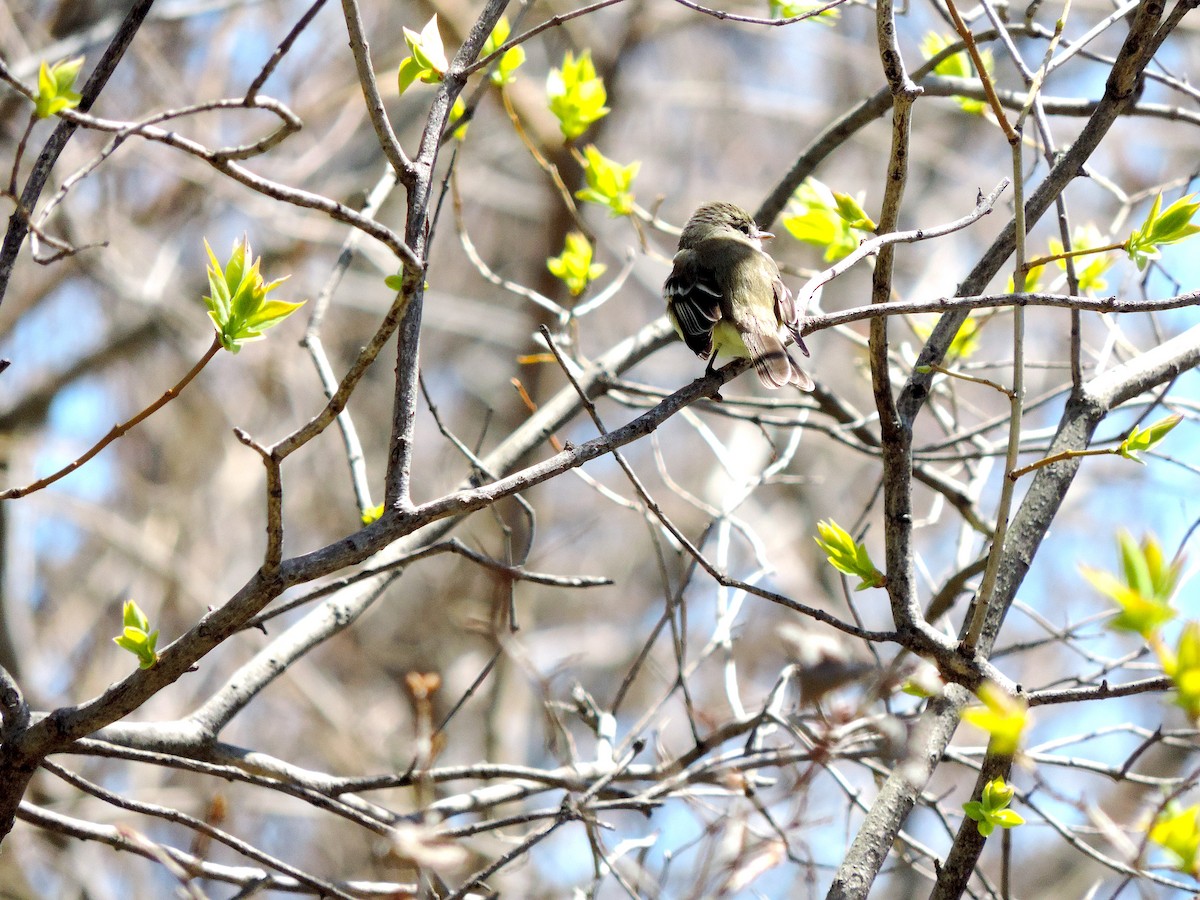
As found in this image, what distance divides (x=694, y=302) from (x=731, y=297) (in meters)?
0.18

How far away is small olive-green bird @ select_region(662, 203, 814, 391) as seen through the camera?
3.17m

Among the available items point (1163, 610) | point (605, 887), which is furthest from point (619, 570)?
point (1163, 610)

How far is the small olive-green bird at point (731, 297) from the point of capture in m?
3.17

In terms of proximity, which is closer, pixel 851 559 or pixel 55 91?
pixel 55 91

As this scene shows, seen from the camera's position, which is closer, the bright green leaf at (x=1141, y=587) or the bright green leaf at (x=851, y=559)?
the bright green leaf at (x=1141, y=587)

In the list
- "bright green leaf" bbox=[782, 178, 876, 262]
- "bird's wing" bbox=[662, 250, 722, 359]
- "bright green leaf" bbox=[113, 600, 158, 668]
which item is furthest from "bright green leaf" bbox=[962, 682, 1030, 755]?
"bird's wing" bbox=[662, 250, 722, 359]

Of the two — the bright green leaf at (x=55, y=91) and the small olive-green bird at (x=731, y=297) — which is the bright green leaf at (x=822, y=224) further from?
the bright green leaf at (x=55, y=91)

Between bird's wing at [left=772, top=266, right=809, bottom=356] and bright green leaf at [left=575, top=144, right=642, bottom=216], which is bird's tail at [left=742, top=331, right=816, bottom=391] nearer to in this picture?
bird's wing at [left=772, top=266, right=809, bottom=356]

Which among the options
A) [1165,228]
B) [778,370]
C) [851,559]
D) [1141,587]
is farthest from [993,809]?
[778,370]

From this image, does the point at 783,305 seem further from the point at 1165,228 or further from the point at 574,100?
the point at 1165,228

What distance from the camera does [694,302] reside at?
3.58 meters

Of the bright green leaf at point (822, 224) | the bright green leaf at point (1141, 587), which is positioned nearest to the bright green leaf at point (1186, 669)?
the bright green leaf at point (1141, 587)

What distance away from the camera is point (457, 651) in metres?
10.7

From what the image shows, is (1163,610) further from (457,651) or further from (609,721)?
(457,651)
